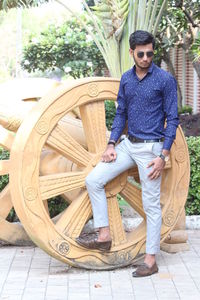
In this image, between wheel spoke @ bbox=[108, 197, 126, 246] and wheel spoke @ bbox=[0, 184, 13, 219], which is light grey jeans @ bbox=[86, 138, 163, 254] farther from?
wheel spoke @ bbox=[0, 184, 13, 219]

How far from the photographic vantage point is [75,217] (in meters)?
5.33

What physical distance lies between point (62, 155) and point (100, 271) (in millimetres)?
987

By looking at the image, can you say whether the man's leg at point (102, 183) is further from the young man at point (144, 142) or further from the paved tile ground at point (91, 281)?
the paved tile ground at point (91, 281)

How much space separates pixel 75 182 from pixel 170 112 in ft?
3.03

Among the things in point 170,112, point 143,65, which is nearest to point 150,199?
point 170,112

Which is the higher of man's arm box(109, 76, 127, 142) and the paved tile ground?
man's arm box(109, 76, 127, 142)

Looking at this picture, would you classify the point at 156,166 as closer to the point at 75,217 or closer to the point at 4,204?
the point at 75,217

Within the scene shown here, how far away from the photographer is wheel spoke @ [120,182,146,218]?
5.57 meters

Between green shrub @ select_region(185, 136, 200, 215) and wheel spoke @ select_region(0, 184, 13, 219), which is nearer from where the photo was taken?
wheel spoke @ select_region(0, 184, 13, 219)

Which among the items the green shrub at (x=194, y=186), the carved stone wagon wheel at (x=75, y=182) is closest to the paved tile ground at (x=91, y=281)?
the carved stone wagon wheel at (x=75, y=182)

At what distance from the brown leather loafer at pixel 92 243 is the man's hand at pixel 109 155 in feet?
2.06

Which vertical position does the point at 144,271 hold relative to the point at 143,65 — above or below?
below

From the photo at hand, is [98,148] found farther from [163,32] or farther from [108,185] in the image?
[163,32]

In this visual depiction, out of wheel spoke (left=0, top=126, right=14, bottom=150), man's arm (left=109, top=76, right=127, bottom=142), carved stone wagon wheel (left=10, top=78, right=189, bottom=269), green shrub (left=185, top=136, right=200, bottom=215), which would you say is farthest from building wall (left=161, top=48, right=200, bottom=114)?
man's arm (left=109, top=76, right=127, bottom=142)
